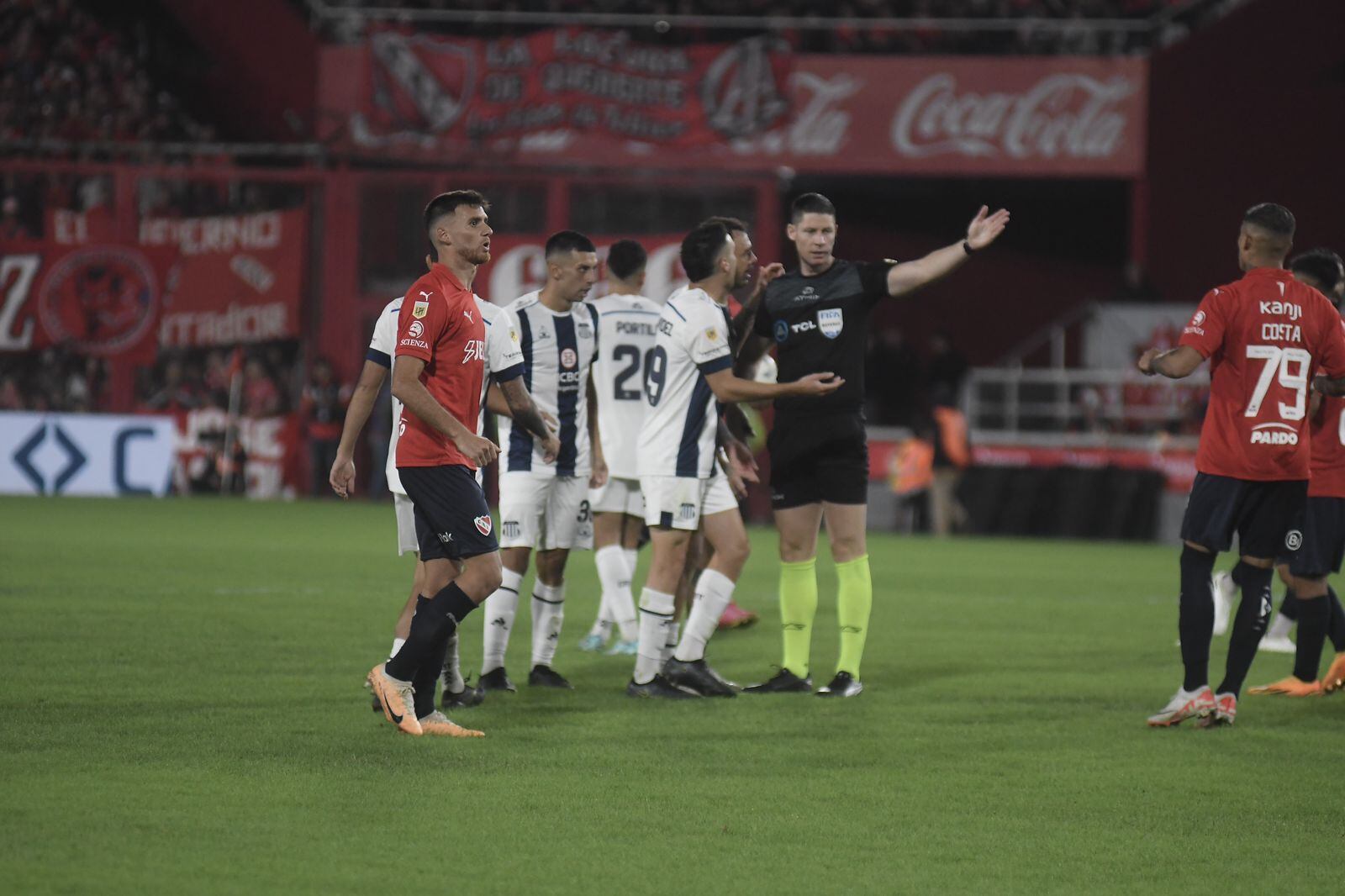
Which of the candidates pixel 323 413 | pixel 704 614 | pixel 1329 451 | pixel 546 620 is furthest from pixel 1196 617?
pixel 323 413

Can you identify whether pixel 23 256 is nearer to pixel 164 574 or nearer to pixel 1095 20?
pixel 164 574

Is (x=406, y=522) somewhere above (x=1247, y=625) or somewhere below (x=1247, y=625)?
above

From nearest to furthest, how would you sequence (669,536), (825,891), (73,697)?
1. (825,891)
2. (73,697)
3. (669,536)

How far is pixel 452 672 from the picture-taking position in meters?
7.53

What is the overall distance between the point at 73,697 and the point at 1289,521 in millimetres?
5232

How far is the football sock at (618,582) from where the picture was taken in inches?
373

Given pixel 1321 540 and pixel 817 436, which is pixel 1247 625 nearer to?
pixel 1321 540

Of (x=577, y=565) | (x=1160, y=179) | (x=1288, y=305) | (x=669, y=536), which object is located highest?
(x=1160, y=179)

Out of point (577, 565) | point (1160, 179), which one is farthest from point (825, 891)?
point (1160, 179)

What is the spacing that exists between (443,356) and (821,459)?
2.27 metres

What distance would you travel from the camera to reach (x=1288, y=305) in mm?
7312

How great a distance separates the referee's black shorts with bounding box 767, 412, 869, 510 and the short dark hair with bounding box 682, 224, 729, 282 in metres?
0.83

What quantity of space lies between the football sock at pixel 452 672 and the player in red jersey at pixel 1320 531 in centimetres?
382

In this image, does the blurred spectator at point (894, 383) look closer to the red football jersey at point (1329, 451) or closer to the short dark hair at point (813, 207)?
the red football jersey at point (1329, 451)
